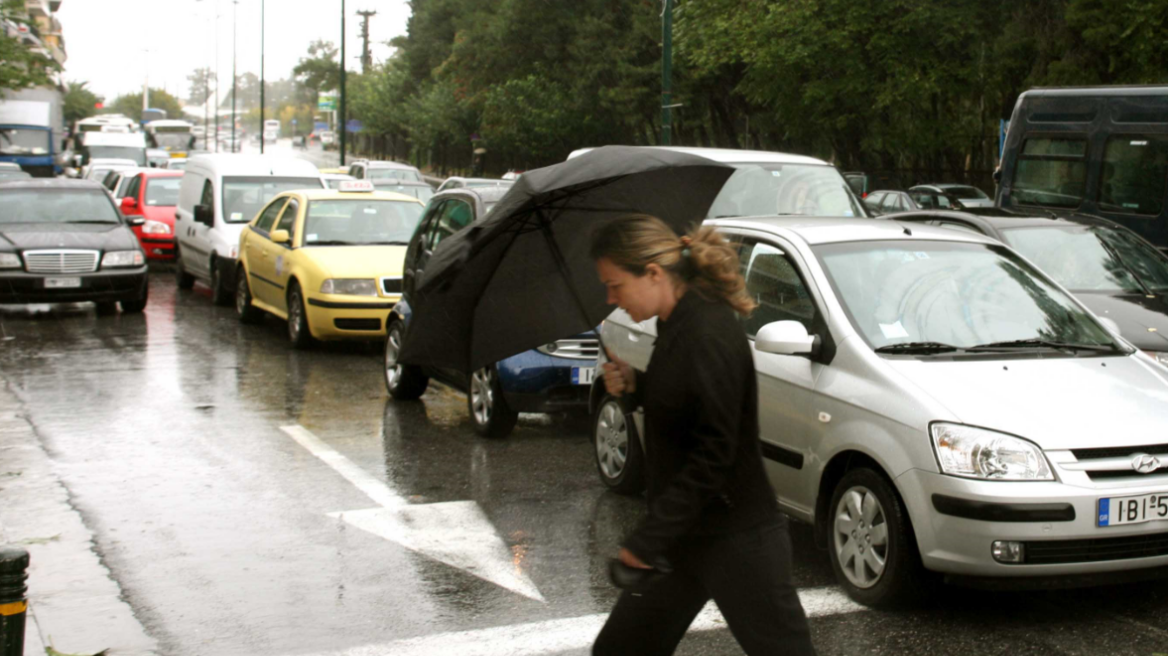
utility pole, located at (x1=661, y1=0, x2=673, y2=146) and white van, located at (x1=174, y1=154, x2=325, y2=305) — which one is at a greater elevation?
utility pole, located at (x1=661, y1=0, x2=673, y2=146)

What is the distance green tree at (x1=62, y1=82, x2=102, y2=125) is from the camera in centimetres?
11019

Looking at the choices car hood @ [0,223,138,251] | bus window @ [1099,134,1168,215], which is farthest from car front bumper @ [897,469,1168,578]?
car hood @ [0,223,138,251]

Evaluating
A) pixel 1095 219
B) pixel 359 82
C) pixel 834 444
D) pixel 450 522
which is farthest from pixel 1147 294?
pixel 359 82

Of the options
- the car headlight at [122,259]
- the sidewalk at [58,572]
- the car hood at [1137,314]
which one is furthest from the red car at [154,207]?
the car hood at [1137,314]

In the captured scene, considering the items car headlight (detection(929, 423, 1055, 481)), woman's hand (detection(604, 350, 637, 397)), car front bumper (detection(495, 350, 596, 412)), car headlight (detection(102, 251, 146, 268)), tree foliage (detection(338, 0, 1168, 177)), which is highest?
tree foliage (detection(338, 0, 1168, 177))

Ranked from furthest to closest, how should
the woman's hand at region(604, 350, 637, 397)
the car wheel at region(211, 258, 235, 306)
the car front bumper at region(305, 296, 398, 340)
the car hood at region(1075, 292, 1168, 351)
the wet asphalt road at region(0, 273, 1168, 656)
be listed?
1. the car wheel at region(211, 258, 235, 306)
2. the car front bumper at region(305, 296, 398, 340)
3. the car hood at region(1075, 292, 1168, 351)
4. the wet asphalt road at region(0, 273, 1168, 656)
5. the woman's hand at region(604, 350, 637, 397)

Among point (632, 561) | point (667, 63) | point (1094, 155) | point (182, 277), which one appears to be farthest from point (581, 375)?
point (182, 277)

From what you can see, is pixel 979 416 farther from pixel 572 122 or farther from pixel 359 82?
pixel 359 82

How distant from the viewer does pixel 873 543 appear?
5.48 metres

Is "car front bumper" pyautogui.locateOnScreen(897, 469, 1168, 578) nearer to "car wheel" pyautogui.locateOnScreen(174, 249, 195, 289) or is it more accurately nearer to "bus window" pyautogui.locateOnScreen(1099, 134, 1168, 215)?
"bus window" pyautogui.locateOnScreen(1099, 134, 1168, 215)

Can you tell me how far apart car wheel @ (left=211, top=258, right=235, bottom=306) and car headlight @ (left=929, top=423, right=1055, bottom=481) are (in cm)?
1371

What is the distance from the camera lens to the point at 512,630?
17.6 ft

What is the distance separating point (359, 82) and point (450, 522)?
8723 cm

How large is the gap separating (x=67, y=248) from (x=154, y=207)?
8125 millimetres
